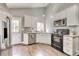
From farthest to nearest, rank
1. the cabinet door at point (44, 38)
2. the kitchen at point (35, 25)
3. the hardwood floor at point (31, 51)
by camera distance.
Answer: the cabinet door at point (44, 38)
the kitchen at point (35, 25)
the hardwood floor at point (31, 51)

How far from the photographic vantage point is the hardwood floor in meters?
1.78

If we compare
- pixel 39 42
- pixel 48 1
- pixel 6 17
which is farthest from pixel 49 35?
pixel 6 17

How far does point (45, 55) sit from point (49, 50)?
0.48ft

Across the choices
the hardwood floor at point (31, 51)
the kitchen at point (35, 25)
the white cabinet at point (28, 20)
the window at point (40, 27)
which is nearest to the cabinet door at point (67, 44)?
the kitchen at point (35, 25)

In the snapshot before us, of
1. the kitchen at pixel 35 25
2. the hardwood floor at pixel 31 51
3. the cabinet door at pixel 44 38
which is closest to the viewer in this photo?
the hardwood floor at pixel 31 51

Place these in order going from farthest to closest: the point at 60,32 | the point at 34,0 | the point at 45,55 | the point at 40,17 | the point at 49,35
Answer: the point at 60,32 < the point at 49,35 < the point at 40,17 < the point at 45,55 < the point at 34,0

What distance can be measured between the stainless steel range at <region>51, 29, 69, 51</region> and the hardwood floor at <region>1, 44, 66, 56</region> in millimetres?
154

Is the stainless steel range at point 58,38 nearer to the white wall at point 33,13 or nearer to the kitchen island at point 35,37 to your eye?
the kitchen island at point 35,37

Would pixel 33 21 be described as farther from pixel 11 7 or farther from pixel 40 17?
pixel 11 7

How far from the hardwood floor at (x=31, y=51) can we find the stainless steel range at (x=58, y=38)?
15 centimetres

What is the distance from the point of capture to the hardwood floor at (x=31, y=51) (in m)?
1.78

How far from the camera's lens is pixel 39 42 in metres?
1.96

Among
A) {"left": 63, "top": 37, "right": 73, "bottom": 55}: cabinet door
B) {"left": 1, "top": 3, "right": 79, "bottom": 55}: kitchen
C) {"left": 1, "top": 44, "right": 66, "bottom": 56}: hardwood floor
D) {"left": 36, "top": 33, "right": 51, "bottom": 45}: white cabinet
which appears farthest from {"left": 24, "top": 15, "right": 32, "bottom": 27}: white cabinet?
{"left": 63, "top": 37, "right": 73, "bottom": 55}: cabinet door

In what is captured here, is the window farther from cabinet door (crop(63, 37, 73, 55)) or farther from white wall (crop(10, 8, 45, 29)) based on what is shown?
cabinet door (crop(63, 37, 73, 55))
